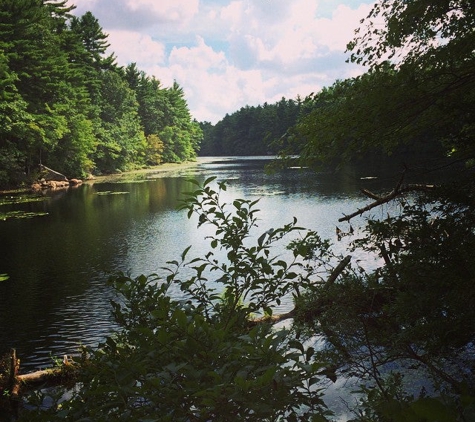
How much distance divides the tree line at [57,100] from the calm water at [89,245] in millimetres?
5532

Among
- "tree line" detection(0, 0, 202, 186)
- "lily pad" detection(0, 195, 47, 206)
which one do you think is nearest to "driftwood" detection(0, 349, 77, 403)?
"lily pad" detection(0, 195, 47, 206)

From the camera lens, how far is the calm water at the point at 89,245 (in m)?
11.8

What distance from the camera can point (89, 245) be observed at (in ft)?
67.4

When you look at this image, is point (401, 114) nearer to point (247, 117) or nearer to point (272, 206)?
point (272, 206)

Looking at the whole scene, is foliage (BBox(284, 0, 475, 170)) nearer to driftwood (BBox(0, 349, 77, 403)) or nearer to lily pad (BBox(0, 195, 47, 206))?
driftwood (BBox(0, 349, 77, 403))

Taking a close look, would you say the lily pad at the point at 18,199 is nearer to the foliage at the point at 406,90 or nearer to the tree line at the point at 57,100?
the tree line at the point at 57,100

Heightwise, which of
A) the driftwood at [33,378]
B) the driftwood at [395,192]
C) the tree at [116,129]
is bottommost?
the driftwood at [33,378]

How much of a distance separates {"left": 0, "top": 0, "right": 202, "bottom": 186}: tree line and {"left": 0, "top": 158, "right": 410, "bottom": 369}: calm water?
5532mm

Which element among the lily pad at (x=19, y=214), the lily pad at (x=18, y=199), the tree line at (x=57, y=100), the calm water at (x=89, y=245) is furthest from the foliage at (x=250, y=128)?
the lily pad at (x=19, y=214)

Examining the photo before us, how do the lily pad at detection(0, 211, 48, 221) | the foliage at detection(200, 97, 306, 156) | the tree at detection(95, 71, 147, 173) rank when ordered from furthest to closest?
1. the foliage at detection(200, 97, 306, 156)
2. the tree at detection(95, 71, 147, 173)
3. the lily pad at detection(0, 211, 48, 221)

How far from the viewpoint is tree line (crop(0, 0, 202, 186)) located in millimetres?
36875

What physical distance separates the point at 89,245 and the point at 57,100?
94.2 ft

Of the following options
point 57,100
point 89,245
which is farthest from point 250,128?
point 89,245

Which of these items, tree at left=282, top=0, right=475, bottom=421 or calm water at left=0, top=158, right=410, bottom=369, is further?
calm water at left=0, top=158, right=410, bottom=369
